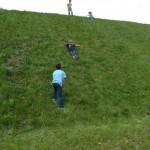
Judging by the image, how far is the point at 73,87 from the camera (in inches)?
896

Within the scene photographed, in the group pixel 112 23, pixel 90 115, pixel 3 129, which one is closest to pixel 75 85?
pixel 90 115

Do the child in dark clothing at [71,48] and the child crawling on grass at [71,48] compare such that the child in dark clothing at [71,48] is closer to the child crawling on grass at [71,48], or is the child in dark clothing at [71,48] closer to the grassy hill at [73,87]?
the child crawling on grass at [71,48]

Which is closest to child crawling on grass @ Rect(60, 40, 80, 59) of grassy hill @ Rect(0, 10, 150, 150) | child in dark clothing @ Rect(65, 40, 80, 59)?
child in dark clothing @ Rect(65, 40, 80, 59)

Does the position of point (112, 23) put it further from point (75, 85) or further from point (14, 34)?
point (75, 85)

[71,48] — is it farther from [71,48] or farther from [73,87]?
[73,87]

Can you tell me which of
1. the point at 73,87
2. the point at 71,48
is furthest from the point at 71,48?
the point at 73,87

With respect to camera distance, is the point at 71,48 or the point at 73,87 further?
the point at 71,48

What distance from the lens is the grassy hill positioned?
1648 cm

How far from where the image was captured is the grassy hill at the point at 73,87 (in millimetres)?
16484

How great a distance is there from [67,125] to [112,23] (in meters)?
22.3

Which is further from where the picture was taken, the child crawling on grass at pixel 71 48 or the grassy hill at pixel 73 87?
the child crawling on grass at pixel 71 48

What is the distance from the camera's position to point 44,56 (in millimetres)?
26453

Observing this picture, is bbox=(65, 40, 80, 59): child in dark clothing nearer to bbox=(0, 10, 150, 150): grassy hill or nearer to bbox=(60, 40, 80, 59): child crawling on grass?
bbox=(60, 40, 80, 59): child crawling on grass

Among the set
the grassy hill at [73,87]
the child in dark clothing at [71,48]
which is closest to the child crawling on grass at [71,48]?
the child in dark clothing at [71,48]
